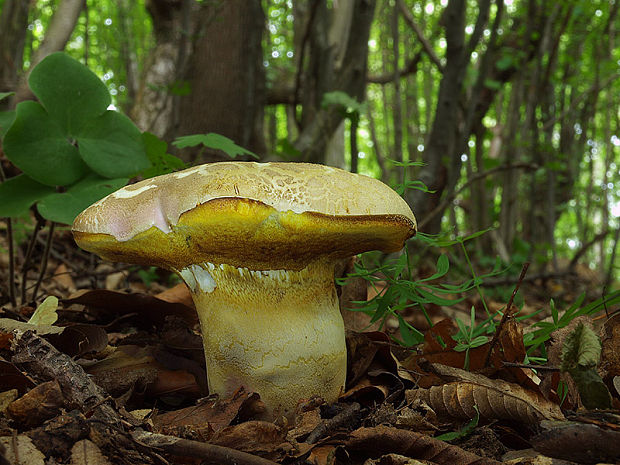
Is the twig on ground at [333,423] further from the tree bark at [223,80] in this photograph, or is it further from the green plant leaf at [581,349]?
the tree bark at [223,80]

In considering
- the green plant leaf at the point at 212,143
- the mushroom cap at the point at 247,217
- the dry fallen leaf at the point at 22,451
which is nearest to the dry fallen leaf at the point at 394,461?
the mushroom cap at the point at 247,217

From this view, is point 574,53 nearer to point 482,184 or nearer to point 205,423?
point 482,184

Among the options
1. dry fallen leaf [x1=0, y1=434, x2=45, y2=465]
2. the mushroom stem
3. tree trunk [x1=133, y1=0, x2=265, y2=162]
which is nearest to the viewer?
dry fallen leaf [x1=0, y1=434, x2=45, y2=465]

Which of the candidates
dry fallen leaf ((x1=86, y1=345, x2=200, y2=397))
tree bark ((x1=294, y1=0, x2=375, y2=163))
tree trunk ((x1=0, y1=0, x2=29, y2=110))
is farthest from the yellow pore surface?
tree trunk ((x1=0, y1=0, x2=29, y2=110))

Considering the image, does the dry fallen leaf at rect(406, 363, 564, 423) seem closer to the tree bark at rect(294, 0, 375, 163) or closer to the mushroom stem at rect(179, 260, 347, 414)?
the mushroom stem at rect(179, 260, 347, 414)

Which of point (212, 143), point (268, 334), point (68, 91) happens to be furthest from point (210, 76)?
point (268, 334)
